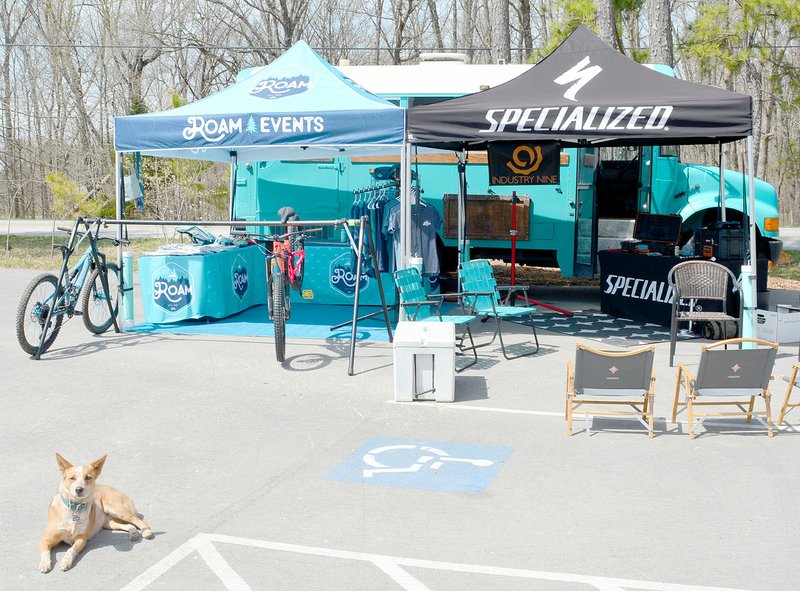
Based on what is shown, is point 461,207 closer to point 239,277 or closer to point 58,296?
point 239,277

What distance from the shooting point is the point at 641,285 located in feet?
36.3

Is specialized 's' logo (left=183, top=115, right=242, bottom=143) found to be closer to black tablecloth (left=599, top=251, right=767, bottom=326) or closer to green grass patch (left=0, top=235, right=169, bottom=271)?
black tablecloth (left=599, top=251, right=767, bottom=326)

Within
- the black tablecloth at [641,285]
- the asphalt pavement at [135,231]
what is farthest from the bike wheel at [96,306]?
the asphalt pavement at [135,231]

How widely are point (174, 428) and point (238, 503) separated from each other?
65.3 inches

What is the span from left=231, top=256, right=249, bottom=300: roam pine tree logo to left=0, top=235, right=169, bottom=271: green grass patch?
23.4 feet

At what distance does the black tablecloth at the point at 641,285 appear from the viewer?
10.6 meters

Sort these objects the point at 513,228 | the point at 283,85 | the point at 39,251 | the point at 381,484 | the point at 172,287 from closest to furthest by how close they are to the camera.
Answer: the point at 381,484
the point at 283,85
the point at 172,287
the point at 513,228
the point at 39,251

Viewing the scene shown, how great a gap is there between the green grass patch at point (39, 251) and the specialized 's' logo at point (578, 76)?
38.6 feet

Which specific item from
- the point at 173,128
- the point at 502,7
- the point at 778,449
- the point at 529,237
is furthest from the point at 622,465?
the point at 502,7

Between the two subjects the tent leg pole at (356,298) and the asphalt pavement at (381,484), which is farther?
the tent leg pole at (356,298)

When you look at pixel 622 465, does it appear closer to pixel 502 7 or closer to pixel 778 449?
pixel 778 449

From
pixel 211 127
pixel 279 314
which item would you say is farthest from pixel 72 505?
pixel 211 127

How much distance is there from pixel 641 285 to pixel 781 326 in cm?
194

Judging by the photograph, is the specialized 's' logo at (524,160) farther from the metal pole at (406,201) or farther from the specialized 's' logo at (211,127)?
the specialized 's' logo at (211,127)
